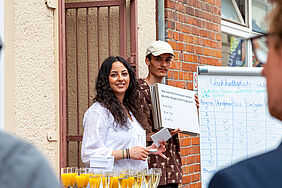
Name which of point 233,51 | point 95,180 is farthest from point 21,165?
point 233,51

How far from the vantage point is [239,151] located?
4.97 m

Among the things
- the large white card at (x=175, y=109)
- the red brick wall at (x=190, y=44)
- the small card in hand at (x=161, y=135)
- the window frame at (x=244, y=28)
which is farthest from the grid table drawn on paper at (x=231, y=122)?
the window frame at (x=244, y=28)

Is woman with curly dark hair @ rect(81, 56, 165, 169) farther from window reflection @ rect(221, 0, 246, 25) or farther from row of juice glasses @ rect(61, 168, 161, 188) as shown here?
window reflection @ rect(221, 0, 246, 25)

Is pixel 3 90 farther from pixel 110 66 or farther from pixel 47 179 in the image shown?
pixel 47 179

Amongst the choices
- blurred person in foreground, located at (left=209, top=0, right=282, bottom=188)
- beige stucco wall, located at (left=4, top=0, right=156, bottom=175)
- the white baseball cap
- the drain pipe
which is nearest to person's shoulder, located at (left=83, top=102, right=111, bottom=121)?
beige stucco wall, located at (left=4, top=0, right=156, bottom=175)

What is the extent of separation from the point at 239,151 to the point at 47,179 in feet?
13.8

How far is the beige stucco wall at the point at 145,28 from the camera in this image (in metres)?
5.25

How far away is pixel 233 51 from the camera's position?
7.52 m

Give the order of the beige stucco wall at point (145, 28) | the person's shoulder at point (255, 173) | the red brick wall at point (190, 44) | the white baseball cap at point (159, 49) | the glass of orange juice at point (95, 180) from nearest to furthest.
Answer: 1. the person's shoulder at point (255, 173)
2. the glass of orange juice at point (95, 180)
3. the white baseball cap at point (159, 49)
4. the beige stucco wall at point (145, 28)
5. the red brick wall at point (190, 44)

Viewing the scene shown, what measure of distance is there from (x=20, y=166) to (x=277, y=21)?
54 cm

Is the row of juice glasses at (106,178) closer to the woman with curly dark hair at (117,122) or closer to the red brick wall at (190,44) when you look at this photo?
the woman with curly dark hair at (117,122)

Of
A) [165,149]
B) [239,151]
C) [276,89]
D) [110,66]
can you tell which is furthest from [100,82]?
[276,89]

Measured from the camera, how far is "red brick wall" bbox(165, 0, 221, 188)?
579cm

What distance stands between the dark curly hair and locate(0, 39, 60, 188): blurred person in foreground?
2.82 metres
